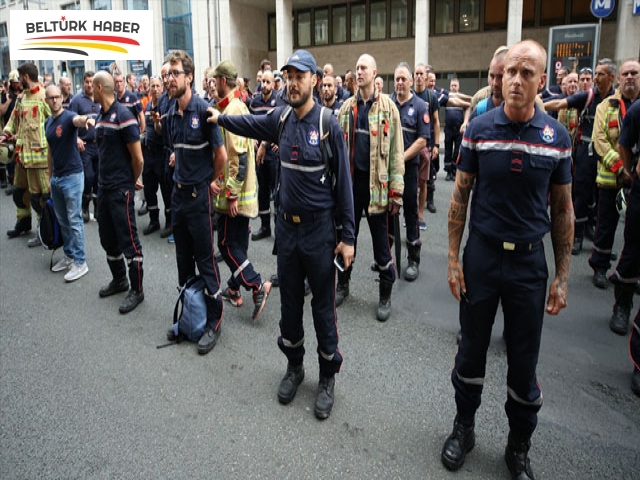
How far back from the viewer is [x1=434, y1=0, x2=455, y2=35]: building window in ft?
79.7

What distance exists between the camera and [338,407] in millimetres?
3768

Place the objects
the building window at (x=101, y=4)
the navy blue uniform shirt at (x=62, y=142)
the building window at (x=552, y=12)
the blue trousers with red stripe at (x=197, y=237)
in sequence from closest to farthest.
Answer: the blue trousers with red stripe at (x=197, y=237), the navy blue uniform shirt at (x=62, y=142), the building window at (x=552, y=12), the building window at (x=101, y=4)

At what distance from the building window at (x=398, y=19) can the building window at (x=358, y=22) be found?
155 cm

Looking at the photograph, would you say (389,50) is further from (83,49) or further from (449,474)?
(449,474)

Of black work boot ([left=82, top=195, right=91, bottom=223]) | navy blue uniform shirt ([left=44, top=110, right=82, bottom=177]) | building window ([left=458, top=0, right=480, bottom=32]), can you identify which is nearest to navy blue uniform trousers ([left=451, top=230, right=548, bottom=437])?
navy blue uniform shirt ([left=44, top=110, right=82, bottom=177])

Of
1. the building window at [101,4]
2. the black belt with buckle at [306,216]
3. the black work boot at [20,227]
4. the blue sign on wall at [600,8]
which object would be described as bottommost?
the black work boot at [20,227]

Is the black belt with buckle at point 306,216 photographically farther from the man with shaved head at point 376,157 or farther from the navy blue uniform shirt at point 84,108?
the navy blue uniform shirt at point 84,108

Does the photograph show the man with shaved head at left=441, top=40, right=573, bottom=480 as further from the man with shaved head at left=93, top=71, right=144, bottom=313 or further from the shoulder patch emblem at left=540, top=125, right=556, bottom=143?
the man with shaved head at left=93, top=71, right=144, bottom=313

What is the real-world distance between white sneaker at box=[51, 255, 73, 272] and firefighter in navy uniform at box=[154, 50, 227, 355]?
290 cm

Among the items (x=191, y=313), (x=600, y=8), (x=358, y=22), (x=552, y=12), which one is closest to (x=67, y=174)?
(x=191, y=313)

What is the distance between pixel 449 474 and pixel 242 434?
4.43 feet

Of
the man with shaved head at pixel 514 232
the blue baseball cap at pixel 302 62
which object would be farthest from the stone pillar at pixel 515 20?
the man with shaved head at pixel 514 232

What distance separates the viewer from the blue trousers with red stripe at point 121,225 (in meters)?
5.55

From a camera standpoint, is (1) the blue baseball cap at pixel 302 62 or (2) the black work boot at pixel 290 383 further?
(2) the black work boot at pixel 290 383
